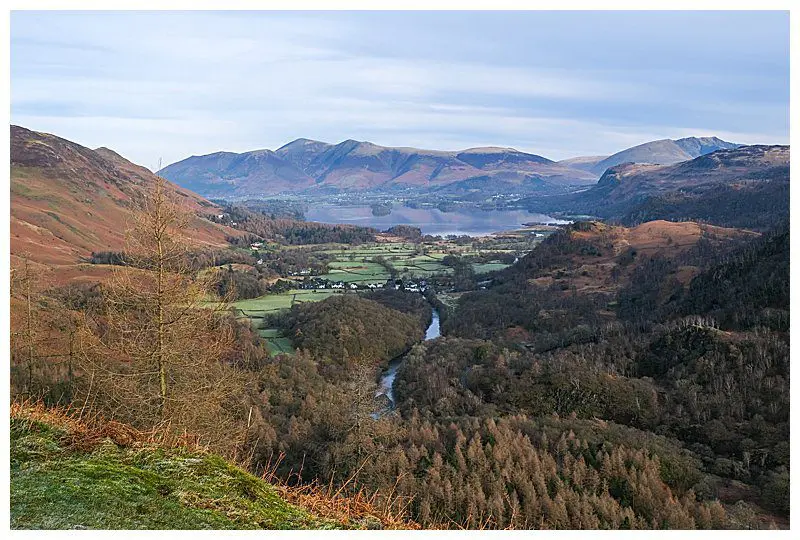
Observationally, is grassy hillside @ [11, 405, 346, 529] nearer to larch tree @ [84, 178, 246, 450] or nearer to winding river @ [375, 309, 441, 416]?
larch tree @ [84, 178, 246, 450]

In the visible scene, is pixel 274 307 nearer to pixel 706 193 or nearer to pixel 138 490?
pixel 138 490

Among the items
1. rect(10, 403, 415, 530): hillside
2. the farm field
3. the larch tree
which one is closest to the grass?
the farm field

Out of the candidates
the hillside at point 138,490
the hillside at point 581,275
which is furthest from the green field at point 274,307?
the hillside at point 138,490

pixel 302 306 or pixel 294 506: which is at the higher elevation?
pixel 294 506

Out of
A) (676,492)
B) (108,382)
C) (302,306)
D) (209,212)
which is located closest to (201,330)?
(108,382)

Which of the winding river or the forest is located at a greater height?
the forest

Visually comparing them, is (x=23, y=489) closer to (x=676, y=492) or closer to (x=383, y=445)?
(x=383, y=445)
